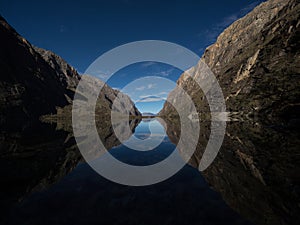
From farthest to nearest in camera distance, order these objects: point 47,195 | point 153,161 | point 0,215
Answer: point 153,161 < point 47,195 < point 0,215

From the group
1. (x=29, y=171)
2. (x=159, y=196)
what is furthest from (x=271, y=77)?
(x=29, y=171)

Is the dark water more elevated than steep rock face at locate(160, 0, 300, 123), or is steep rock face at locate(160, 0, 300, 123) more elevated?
steep rock face at locate(160, 0, 300, 123)

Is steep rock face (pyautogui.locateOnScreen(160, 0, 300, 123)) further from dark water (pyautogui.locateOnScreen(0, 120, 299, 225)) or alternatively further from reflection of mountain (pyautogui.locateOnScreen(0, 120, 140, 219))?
reflection of mountain (pyautogui.locateOnScreen(0, 120, 140, 219))

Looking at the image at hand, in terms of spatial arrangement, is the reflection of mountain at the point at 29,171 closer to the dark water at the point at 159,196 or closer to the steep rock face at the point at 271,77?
the dark water at the point at 159,196

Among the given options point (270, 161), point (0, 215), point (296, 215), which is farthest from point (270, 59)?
point (0, 215)

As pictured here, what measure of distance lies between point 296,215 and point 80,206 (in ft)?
39.5

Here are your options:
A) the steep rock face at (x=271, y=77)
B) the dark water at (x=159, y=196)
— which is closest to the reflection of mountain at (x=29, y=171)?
the dark water at (x=159, y=196)

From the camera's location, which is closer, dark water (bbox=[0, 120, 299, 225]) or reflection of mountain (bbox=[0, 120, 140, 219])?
dark water (bbox=[0, 120, 299, 225])

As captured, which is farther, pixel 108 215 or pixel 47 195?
pixel 47 195

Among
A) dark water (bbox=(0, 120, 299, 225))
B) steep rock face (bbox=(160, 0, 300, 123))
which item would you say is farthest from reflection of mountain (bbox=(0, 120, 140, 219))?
steep rock face (bbox=(160, 0, 300, 123))

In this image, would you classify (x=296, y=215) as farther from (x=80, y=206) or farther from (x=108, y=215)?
(x=80, y=206)

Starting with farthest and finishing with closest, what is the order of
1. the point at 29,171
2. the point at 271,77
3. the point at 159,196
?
the point at 271,77 → the point at 29,171 → the point at 159,196

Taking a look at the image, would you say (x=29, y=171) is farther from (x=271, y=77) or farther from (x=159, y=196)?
(x=271, y=77)

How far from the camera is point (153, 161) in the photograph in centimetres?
2089
